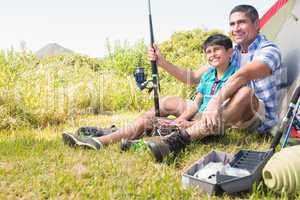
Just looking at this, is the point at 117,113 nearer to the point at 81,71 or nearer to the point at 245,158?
the point at 81,71

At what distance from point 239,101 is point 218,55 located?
1.80 feet

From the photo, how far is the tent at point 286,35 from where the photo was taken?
3910 mm

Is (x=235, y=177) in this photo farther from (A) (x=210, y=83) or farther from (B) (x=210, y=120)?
(A) (x=210, y=83)

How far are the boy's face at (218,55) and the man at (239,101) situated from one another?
0.15 meters

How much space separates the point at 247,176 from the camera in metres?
2.62

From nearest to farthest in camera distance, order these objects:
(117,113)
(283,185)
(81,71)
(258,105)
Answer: (283,185), (258,105), (117,113), (81,71)

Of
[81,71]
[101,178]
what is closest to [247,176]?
[101,178]

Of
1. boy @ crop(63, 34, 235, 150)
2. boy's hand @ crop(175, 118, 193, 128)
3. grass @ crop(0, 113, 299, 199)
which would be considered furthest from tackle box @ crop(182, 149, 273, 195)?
boy @ crop(63, 34, 235, 150)

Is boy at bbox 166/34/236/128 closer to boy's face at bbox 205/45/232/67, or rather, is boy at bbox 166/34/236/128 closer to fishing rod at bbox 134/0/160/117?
boy's face at bbox 205/45/232/67

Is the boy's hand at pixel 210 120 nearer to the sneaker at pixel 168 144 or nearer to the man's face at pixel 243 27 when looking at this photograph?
the sneaker at pixel 168 144

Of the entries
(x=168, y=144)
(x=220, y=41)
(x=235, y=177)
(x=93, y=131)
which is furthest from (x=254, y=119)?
(x=93, y=131)

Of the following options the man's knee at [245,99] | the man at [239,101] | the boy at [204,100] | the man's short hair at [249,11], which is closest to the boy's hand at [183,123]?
the boy at [204,100]

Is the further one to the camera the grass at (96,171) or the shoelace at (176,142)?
the shoelace at (176,142)

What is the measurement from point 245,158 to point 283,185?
49cm
